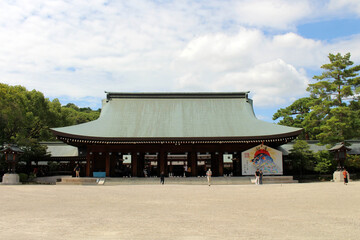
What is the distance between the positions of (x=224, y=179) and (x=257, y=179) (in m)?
2.61

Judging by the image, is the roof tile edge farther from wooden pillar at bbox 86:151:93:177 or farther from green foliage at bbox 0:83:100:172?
green foliage at bbox 0:83:100:172

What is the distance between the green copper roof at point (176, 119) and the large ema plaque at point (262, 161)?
1.48 m

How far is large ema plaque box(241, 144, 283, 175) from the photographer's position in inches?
1089

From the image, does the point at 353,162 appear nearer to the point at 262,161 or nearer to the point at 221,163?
the point at 262,161

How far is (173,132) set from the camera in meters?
28.2

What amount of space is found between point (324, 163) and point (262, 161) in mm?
6259

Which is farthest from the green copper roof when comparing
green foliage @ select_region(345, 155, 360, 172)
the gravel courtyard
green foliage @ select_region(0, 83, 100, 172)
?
the gravel courtyard

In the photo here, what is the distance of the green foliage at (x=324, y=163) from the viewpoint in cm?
2961

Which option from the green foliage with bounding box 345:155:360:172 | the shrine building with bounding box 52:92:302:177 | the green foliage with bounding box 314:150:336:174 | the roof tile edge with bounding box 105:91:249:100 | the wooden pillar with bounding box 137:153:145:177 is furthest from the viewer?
the roof tile edge with bounding box 105:91:249:100

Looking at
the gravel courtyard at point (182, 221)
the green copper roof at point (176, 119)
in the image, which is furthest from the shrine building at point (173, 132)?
the gravel courtyard at point (182, 221)

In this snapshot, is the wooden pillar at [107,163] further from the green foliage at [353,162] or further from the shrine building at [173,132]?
the green foliage at [353,162]

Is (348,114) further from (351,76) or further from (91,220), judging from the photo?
(91,220)

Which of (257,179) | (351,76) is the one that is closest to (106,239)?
(257,179)

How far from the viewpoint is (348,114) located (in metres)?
29.3
